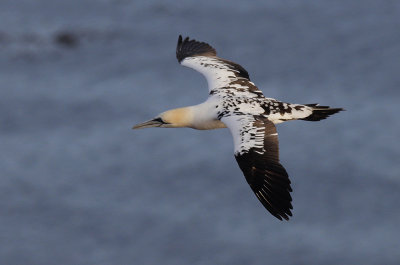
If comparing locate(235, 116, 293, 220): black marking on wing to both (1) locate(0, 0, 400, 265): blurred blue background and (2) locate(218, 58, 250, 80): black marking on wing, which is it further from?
(1) locate(0, 0, 400, 265): blurred blue background

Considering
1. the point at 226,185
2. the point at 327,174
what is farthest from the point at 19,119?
the point at 327,174

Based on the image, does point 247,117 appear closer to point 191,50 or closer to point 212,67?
point 212,67

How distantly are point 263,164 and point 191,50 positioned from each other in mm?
5670

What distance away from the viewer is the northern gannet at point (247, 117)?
749 inches

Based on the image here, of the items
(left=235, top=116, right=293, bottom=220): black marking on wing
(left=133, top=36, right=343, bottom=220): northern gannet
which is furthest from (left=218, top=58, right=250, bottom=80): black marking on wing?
(left=235, top=116, right=293, bottom=220): black marking on wing

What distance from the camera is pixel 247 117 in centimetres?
2028

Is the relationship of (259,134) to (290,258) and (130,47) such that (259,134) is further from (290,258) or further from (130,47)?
(130,47)

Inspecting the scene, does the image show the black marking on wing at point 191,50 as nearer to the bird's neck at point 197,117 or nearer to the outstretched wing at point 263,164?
the bird's neck at point 197,117

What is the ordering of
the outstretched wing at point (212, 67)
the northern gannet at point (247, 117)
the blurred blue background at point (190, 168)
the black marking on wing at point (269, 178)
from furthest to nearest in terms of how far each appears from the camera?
the blurred blue background at point (190, 168)
the outstretched wing at point (212, 67)
the northern gannet at point (247, 117)
the black marking on wing at point (269, 178)

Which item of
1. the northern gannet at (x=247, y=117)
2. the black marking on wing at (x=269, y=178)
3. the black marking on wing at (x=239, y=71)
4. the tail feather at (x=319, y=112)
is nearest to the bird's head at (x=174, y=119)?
the northern gannet at (x=247, y=117)

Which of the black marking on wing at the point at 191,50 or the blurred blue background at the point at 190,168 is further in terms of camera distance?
the blurred blue background at the point at 190,168

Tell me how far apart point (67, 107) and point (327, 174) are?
22.4ft

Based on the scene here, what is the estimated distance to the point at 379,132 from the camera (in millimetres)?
30203

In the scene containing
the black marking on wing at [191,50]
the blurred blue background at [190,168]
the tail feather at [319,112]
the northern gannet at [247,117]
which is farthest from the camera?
the blurred blue background at [190,168]
